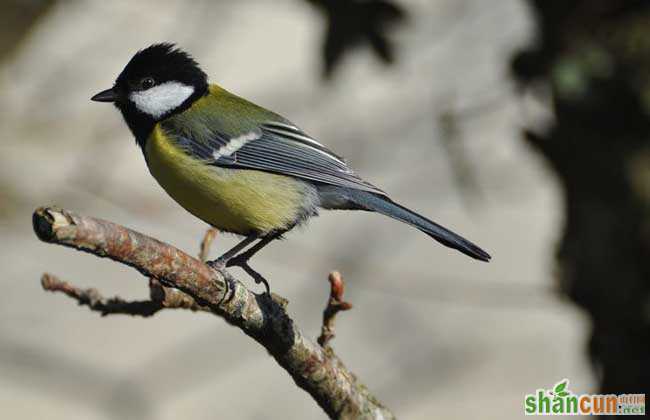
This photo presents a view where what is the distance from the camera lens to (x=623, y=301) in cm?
281

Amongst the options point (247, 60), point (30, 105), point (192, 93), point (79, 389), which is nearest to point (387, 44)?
point (192, 93)

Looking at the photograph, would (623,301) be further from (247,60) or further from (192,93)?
(247,60)

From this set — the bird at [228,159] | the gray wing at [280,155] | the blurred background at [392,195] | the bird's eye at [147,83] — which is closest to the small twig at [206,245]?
the bird at [228,159]

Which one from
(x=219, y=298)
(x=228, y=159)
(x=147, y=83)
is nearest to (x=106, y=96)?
(x=147, y=83)

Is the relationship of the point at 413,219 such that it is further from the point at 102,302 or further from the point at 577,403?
the point at 577,403

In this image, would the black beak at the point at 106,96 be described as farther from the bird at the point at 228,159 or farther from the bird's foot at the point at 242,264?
the bird's foot at the point at 242,264

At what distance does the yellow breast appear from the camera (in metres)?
2.29

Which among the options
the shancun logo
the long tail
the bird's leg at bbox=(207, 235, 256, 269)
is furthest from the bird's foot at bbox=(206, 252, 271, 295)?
the shancun logo

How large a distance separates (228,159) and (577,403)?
1358mm

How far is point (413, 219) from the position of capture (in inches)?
90.4

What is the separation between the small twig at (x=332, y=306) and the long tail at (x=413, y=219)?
0.83 feet

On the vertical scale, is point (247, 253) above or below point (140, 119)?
below

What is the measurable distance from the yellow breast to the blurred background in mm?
420

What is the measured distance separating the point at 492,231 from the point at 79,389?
3.88m
